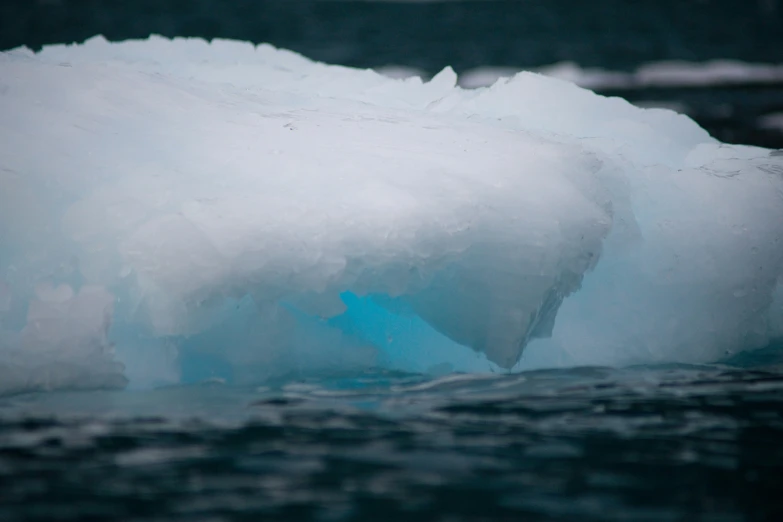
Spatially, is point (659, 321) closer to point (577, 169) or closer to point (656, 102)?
point (577, 169)

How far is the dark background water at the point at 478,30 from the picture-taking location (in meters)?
21.1

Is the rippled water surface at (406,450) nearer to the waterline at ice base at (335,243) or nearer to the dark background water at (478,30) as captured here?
the waterline at ice base at (335,243)

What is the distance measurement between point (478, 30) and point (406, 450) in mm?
26883

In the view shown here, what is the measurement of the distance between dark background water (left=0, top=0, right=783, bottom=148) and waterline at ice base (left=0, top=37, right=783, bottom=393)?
32.0ft

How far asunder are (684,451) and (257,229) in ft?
5.13

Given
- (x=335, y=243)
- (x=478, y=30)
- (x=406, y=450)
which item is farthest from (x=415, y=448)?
(x=478, y=30)

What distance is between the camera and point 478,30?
29.3 meters

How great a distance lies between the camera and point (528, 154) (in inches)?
173

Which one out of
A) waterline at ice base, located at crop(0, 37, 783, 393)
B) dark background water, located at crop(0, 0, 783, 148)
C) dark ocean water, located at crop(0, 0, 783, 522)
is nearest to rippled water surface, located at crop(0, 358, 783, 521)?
dark ocean water, located at crop(0, 0, 783, 522)

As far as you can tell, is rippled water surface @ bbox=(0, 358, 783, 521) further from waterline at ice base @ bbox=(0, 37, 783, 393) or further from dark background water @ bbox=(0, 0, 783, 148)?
dark background water @ bbox=(0, 0, 783, 148)

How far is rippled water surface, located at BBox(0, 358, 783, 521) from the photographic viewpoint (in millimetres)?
2928

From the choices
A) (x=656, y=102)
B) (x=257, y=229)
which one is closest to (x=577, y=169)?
(x=257, y=229)

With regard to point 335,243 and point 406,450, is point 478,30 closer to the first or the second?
point 335,243

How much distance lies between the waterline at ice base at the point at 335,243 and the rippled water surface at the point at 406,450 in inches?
7.2
